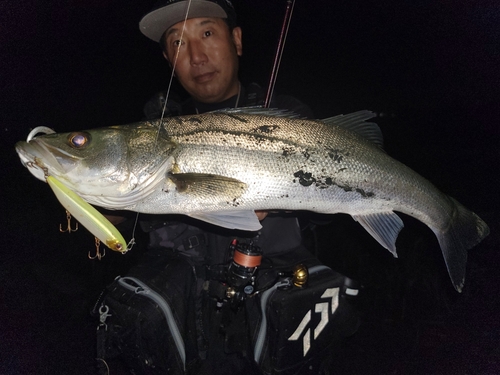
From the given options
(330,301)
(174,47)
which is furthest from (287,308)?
(174,47)

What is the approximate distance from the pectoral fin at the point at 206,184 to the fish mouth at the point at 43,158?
544 millimetres

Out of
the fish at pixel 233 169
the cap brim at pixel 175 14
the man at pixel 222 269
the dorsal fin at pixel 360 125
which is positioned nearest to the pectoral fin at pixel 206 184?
the fish at pixel 233 169

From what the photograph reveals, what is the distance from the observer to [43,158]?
1496mm

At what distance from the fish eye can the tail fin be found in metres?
2.26

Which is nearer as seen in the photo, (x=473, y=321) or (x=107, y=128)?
(x=107, y=128)

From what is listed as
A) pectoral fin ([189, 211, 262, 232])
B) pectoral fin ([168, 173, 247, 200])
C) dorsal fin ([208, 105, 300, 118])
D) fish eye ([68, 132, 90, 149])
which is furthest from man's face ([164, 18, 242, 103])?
pectoral fin ([189, 211, 262, 232])

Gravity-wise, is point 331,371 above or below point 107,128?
below

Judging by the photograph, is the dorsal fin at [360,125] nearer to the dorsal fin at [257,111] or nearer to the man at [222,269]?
the dorsal fin at [257,111]

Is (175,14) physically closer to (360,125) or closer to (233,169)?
(233,169)

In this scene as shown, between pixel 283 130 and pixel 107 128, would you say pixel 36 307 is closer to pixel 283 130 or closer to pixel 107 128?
pixel 107 128

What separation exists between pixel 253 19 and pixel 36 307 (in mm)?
18244

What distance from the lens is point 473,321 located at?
3229 mm

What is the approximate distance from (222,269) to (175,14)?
7.44ft

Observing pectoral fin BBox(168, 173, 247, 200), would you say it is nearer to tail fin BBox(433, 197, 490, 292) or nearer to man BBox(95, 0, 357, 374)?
man BBox(95, 0, 357, 374)
